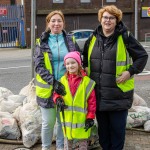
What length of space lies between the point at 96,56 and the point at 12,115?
213 cm

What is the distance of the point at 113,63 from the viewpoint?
10.6 feet

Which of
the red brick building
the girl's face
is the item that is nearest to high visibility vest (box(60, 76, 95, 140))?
the girl's face

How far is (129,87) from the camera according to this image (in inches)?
131

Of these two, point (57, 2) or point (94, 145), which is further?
point (57, 2)

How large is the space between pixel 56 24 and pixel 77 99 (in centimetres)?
87

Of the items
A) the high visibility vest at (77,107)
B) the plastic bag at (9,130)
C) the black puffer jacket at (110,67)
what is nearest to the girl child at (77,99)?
the high visibility vest at (77,107)

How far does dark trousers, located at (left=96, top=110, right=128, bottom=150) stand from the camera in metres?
3.41

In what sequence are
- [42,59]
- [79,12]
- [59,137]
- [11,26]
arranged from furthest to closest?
[79,12], [11,26], [59,137], [42,59]

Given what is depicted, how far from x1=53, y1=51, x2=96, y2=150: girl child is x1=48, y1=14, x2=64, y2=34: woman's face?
0.34 m

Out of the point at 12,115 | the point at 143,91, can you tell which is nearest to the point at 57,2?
the point at 143,91

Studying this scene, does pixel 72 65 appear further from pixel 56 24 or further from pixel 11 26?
pixel 11 26

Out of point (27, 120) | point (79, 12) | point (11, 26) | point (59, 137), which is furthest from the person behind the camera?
point (79, 12)

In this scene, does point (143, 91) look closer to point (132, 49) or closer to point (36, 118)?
point (36, 118)

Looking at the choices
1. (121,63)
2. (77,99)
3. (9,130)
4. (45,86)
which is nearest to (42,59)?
(45,86)
